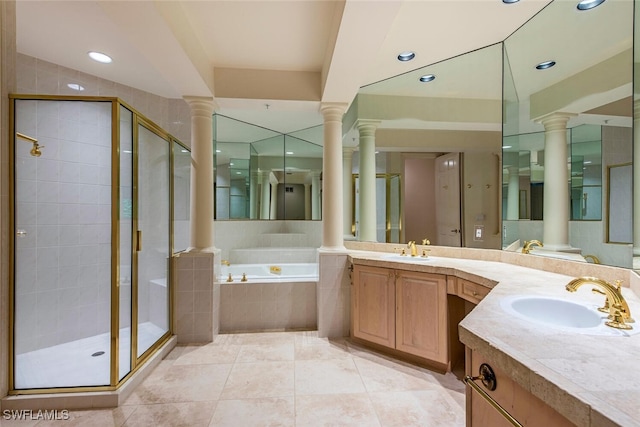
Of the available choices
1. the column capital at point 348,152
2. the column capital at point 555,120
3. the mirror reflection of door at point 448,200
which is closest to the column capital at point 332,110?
the column capital at point 348,152

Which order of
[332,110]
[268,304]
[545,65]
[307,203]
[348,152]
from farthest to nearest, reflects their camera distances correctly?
[307,203]
[348,152]
[268,304]
[332,110]
[545,65]

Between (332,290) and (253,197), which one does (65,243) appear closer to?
(253,197)

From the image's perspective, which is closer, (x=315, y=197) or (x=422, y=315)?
(x=422, y=315)

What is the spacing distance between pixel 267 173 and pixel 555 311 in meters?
3.87

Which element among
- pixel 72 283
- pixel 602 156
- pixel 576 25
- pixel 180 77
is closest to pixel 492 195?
pixel 602 156

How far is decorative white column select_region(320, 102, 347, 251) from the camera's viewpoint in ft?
9.40

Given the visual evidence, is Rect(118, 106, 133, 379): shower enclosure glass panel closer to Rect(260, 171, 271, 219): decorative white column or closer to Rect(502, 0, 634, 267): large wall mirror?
Rect(260, 171, 271, 219): decorative white column

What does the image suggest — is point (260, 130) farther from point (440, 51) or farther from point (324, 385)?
point (324, 385)

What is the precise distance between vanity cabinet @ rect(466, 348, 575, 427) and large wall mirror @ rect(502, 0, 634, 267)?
4.40ft

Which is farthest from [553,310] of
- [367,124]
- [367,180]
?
[367,124]

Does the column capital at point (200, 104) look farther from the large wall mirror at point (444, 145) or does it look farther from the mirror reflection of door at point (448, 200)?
the mirror reflection of door at point (448, 200)

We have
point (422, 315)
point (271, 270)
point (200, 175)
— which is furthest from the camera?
point (271, 270)

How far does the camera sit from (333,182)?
9.39ft

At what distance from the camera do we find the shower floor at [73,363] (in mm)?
1842
